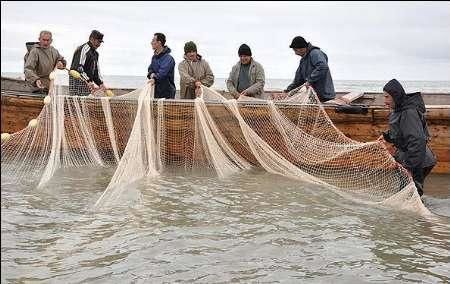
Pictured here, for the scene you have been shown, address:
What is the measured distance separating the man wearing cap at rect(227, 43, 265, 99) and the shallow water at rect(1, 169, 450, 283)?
2.31 m

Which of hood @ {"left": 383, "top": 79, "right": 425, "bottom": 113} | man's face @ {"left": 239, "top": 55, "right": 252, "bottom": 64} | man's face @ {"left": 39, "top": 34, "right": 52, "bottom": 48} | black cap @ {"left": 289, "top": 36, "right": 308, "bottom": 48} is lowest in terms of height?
hood @ {"left": 383, "top": 79, "right": 425, "bottom": 113}

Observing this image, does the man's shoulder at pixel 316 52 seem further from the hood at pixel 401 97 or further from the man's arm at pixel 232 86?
the hood at pixel 401 97

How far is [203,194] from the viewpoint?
6.44 meters

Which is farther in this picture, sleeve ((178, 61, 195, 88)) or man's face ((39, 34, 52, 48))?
man's face ((39, 34, 52, 48))

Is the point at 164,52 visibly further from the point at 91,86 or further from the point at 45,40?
the point at 45,40

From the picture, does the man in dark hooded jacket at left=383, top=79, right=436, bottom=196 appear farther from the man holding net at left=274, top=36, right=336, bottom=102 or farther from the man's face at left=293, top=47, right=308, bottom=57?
the man's face at left=293, top=47, right=308, bottom=57

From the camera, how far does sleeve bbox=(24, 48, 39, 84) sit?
29.3 ft

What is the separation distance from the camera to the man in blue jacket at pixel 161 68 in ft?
27.5

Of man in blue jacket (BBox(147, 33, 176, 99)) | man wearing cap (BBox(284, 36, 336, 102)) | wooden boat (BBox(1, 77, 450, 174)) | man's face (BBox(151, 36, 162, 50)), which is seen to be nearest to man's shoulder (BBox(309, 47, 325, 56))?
man wearing cap (BBox(284, 36, 336, 102))

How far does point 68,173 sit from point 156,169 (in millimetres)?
1325

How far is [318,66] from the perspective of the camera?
787 centimetres

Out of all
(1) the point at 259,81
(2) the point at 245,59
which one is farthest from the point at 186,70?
(1) the point at 259,81

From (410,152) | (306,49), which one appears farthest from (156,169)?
(410,152)

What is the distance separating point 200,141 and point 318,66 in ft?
7.40
